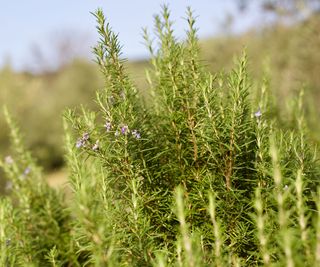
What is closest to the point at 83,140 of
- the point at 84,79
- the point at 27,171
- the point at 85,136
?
the point at 85,136

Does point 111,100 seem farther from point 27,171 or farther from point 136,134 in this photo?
point 27,171

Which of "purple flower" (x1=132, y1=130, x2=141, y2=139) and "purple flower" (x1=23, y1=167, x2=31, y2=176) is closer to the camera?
"purple flower" (x1=132, y1=130, x2=141, y2=139)

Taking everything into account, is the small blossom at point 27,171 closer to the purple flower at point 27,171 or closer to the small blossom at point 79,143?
the purple flower at point 27,171

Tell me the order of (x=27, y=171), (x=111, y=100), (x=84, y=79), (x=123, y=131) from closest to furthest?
(x=123, y=131)
(x=111, y=100)
(x=27, y=171)
(x=84, y=79)

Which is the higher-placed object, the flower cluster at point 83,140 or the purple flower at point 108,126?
the purple flower at point 108,126

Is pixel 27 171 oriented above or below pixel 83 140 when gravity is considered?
below

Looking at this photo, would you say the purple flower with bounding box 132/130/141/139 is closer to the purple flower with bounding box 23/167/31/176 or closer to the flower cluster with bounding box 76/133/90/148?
the flower cluster with bounding box 76/133/90/148

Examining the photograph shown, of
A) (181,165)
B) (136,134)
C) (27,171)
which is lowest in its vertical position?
(27,171)

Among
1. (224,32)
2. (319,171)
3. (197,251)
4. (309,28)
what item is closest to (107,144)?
(197,251)

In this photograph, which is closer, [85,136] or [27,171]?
[85,136]

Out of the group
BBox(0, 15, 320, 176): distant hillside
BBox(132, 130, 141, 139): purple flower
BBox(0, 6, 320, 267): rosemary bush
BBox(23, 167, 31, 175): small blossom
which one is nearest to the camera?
BBox(0, 6, 320, 267): rosemary bush

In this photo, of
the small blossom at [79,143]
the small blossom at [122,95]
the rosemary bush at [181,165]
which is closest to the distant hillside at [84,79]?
the rosemary bush at [181,165]

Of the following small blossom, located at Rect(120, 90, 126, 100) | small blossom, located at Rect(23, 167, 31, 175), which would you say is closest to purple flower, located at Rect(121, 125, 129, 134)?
small blossom, located at Rect(120, 90, 126, 100)

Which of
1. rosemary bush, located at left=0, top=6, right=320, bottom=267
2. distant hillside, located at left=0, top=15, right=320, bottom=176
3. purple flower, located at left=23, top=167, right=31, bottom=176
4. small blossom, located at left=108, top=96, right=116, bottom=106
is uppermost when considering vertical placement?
small blossom, located at left=108, top=96, right=116, bottom=106
